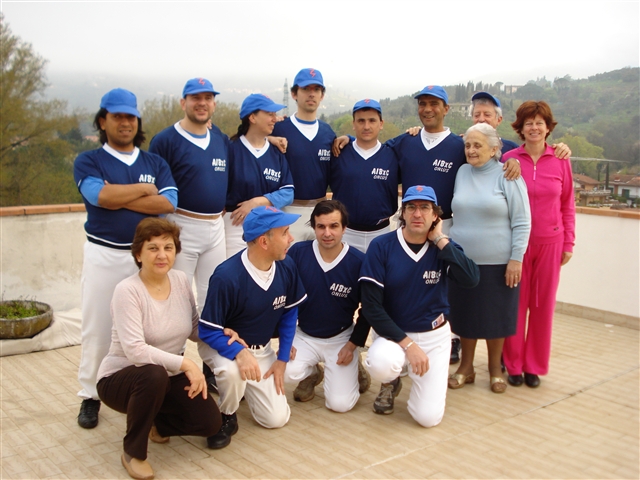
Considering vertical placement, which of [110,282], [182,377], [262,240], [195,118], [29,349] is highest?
[195,118]

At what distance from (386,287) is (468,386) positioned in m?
1.17

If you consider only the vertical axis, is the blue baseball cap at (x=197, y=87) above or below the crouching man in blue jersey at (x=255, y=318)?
above

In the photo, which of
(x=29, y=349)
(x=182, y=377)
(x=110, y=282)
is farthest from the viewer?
(x=29, y=349)

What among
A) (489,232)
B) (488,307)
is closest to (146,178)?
(489,232)

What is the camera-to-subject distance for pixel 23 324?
5.01m

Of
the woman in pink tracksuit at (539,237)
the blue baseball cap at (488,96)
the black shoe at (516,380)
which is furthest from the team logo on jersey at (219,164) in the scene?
the black shoe at (516,380)

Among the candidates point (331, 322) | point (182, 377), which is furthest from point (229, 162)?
point (182, 377)

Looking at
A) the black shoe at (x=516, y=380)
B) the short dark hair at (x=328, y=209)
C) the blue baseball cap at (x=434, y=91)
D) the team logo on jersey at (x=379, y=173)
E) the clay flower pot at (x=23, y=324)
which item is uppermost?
the blue baseball cap at (x=434, y=91)

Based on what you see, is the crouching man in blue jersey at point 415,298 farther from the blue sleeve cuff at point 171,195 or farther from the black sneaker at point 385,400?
the blue sleeve cuff at point 171,195

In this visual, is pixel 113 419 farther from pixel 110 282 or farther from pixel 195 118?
pixel 195 118

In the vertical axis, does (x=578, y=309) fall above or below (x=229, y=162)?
below

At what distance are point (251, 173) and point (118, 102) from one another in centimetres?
102

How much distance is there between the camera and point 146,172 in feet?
11.7

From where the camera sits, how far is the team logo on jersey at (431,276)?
3.78m
